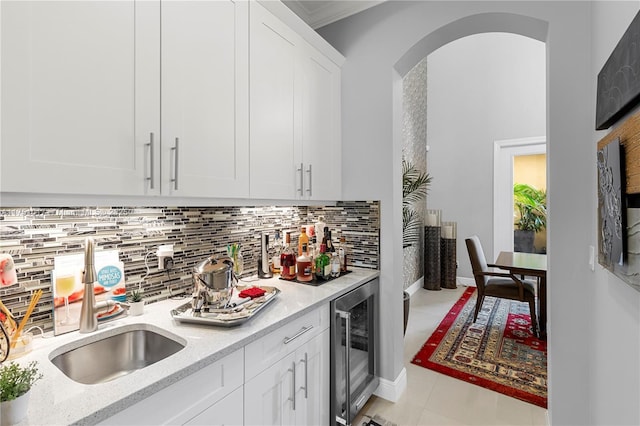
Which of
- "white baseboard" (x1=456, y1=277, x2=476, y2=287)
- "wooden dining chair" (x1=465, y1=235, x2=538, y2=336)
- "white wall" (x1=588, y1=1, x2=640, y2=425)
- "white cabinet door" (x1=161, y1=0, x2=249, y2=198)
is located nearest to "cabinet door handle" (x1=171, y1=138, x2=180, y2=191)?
"white cabinet door" (x1=161, y1=0, x2=249, y2=198)

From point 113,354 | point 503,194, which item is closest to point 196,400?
point 113,354

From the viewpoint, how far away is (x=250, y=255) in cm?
213

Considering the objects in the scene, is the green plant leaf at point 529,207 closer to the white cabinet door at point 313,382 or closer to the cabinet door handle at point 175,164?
the white cabinet door at point 313,382

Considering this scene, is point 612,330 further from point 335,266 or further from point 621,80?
point 335,266

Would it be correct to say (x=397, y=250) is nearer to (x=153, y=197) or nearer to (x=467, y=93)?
(x=153, y=197)

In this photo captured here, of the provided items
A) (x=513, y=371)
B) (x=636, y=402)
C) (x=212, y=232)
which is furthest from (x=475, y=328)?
(x=212, y=232)

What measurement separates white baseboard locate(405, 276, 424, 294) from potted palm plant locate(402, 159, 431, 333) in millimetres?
645

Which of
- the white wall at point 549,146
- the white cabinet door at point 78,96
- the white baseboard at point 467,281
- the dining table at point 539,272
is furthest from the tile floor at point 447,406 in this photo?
the white baseboard at point 467,281

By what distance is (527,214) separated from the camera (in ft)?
16.9

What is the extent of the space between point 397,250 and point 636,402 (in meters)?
1.40

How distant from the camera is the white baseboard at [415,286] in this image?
462 centimetres

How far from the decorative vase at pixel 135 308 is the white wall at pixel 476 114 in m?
5.01

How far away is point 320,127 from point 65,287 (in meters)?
1.63

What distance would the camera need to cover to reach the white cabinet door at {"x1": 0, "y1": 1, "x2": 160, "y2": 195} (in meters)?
0.86
